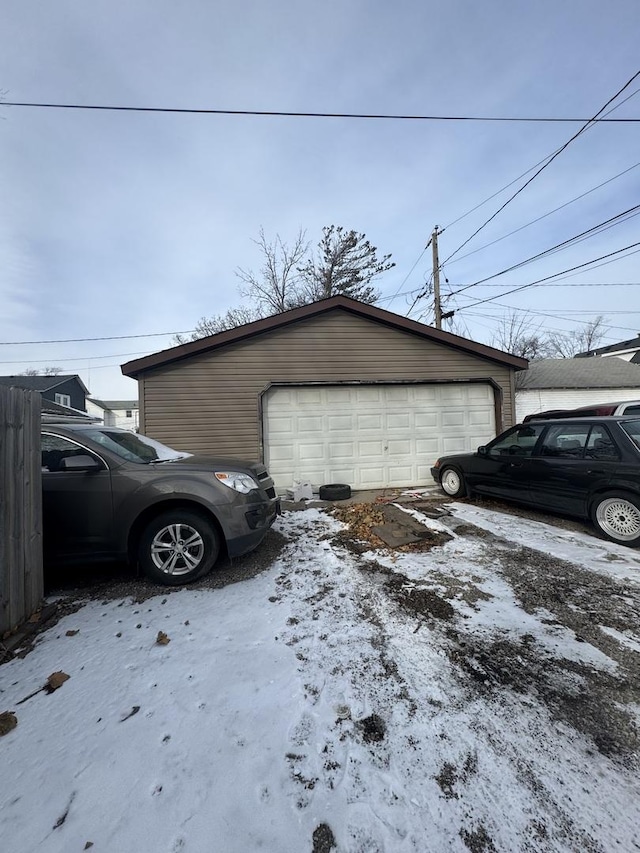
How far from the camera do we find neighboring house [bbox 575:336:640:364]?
110 ft

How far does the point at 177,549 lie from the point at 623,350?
148 feet

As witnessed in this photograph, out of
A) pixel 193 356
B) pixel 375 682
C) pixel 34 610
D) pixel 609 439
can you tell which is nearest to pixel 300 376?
pixel 193 356

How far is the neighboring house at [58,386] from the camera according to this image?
3083cm

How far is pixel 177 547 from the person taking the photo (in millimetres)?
3557

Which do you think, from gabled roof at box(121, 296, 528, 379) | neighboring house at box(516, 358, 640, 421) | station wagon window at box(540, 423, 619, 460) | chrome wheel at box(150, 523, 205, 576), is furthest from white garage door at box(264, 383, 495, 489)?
neighboring house at box(516, 358, 640, 421)

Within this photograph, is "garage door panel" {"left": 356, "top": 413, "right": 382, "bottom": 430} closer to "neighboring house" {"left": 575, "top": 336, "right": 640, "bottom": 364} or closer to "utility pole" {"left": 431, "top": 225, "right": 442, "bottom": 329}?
"utility pole" {"left": 431, "top": 225, "right": 442, "bottom": 329}

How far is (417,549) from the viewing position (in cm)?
438

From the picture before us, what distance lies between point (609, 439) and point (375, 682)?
424 cm

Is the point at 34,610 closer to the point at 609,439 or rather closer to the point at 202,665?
the point at 202,665

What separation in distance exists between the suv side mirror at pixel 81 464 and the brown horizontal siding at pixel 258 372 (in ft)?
14.2

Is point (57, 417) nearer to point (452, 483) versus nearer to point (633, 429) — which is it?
point (452, 483)

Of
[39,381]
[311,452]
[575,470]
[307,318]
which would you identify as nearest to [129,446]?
[311,452]

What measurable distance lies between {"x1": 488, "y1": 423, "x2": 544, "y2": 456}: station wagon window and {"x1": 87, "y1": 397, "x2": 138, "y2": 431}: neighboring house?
47.7 m

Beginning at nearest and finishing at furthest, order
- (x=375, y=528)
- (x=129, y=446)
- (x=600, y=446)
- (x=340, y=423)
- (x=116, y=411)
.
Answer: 1. (x=129, y=446)
2. (x=600, y=446)
3. (x=375, y=528)
4. (x=340, y=423)
5. (x=116, y=411)
